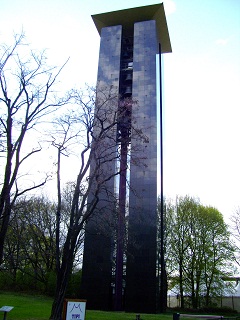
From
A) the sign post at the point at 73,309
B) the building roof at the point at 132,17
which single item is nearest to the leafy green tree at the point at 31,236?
the sign post at the point at 73,309

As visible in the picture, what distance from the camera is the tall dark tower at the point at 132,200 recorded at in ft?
82.5

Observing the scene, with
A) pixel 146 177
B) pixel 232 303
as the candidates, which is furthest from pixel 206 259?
pixel 146 177

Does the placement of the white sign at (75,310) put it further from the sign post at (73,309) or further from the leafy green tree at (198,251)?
the leafy green tree at (198,251)

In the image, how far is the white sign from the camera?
35.6 feet

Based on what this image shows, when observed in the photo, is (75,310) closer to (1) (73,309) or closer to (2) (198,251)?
(1) (73,309)

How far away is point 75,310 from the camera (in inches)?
434

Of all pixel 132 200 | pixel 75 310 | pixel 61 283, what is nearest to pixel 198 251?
pixel 132 200

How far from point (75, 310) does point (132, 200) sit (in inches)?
661

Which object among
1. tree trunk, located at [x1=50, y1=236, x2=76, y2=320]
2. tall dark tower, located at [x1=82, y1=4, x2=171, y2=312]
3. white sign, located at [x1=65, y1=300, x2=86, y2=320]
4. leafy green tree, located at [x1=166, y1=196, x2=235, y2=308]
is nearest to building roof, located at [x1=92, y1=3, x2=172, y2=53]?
tall dark tower, located at [x1=82, y1=4, x2=171, y2=312]

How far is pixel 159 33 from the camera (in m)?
37.6

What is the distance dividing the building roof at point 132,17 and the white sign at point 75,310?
102ft

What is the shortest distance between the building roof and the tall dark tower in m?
0.11

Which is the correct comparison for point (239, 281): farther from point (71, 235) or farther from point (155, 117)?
point (71, 235)

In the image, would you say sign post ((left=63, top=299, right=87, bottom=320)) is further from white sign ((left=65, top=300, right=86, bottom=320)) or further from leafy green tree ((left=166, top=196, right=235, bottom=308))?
leafy green tree ((left=166, top=196, right=235, bottom=308))
